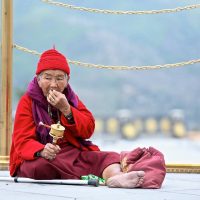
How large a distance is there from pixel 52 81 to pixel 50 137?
196mm

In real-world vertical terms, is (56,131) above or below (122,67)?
below

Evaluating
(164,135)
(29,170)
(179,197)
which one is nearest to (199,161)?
(164,135)

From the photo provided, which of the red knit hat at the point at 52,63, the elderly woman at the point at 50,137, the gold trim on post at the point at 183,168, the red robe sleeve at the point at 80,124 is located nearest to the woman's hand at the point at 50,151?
the elderly woman at the point at 50,137

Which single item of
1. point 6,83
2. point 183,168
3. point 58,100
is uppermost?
point 6,83

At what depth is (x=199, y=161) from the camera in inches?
130

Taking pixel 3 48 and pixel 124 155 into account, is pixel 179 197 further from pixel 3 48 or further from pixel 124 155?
pixel 3 48

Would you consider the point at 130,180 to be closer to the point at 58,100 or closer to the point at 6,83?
the point at 58,100

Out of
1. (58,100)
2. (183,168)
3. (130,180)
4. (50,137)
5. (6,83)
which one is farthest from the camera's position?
(6,83)

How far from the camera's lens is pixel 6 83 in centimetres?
336

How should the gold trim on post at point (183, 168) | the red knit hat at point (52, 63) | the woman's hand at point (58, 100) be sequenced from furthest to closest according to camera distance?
the gold trim on post at point (183, 168) → the red knit hat at point (52, 63) → the woman's hand at point (58, 100)

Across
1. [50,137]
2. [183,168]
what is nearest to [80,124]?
[50,137]

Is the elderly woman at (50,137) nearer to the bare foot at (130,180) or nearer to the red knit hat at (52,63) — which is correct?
the red knit hat at (52,63)

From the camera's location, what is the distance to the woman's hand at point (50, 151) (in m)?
2.26

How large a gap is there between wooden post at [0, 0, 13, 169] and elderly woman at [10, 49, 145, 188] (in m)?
0.87
